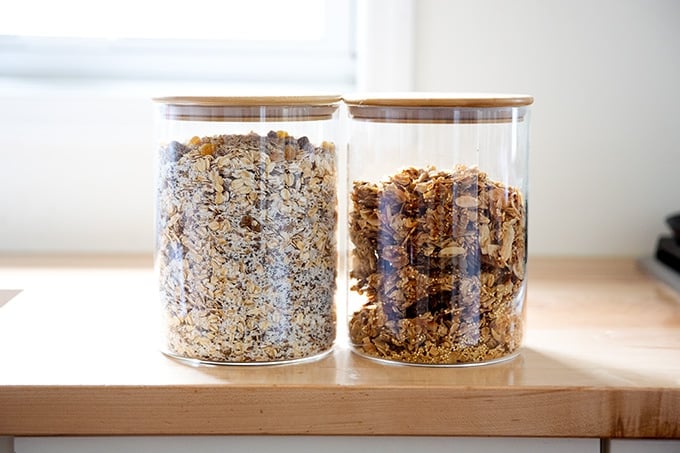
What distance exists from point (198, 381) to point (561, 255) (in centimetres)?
79

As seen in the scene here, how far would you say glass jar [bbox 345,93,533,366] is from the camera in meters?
0.89

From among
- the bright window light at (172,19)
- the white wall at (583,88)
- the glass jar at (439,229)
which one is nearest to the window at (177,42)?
the bright window light at (172,19)

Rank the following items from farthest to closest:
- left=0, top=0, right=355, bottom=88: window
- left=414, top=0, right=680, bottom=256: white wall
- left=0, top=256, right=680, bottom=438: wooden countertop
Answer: left=0, top=0, right=355, bottom=88: window, left=414, top=0, right=680, bottom=256: white wall, left=0, top=256, right=680, bottom=438: wooden countertop

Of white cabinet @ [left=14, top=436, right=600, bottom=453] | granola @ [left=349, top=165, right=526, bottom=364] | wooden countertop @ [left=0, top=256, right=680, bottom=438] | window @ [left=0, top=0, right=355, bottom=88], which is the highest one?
window @ [left=0, top=0, right=355, bottom=88]

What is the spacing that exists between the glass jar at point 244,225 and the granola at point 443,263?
6cm

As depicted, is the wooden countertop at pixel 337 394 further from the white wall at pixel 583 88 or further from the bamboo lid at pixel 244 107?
the white wall at pixel 583 88

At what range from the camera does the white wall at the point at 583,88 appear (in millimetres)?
1412

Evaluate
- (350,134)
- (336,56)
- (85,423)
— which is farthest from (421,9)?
(85,423)

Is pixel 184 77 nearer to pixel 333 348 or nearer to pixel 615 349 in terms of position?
pixel 333 348

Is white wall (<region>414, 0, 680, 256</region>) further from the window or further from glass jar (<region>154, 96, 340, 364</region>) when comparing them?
glass jar (<region>154, 96, 340, 364</region>)

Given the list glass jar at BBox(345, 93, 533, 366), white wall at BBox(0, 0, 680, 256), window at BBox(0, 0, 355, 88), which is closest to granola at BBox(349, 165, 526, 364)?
glass jar at BBox(345, 93, 533, 366)

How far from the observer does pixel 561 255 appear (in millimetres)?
1471

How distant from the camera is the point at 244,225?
875mm

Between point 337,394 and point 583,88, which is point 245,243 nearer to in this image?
point 337,394
